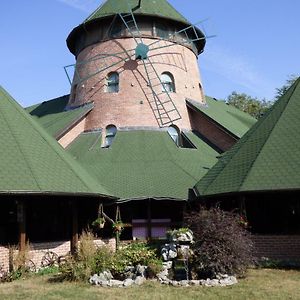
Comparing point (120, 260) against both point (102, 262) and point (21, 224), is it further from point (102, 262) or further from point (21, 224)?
point (21, 224)

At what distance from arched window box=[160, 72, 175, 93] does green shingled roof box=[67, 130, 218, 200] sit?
2749mm

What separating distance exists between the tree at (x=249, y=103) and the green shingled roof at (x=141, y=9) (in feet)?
74.9

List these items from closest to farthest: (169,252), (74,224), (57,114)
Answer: (169,252) → (74,224) → (57,114)

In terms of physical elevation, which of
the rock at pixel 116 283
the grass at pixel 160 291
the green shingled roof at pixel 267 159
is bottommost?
the grass at pixel 160 291

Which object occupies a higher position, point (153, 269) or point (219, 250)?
point (219, 250)

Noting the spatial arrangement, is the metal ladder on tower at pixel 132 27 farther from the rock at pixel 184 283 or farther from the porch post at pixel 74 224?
the rock at pixel 184 283

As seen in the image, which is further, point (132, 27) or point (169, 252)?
point (132, 27)

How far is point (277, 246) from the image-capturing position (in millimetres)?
14969

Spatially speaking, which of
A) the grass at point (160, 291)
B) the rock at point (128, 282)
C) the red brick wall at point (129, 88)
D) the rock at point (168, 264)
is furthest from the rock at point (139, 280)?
the red brick wall at point (129, 88)

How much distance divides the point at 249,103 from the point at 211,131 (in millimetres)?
24866

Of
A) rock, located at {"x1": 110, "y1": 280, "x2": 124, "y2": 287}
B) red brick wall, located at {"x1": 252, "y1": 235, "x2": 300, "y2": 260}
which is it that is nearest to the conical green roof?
red brick wall, located at {"x1": 252, "y1": 235, "x2": 300, "y2": 260}

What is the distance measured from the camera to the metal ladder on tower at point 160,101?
2523 centimetres

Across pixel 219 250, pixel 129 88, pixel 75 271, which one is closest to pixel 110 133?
pixel 129 88

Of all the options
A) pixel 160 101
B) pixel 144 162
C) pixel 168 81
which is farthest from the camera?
pixel 168 81
